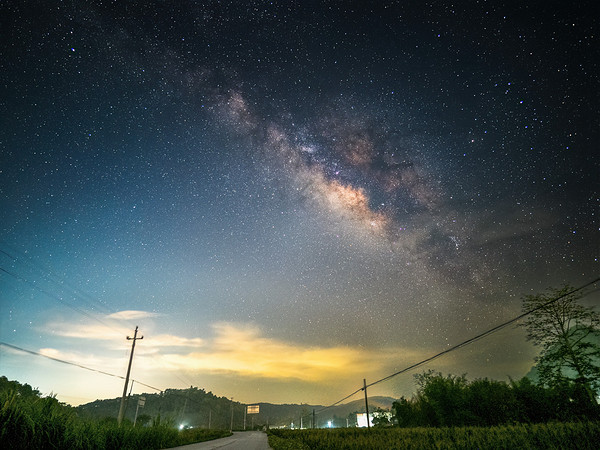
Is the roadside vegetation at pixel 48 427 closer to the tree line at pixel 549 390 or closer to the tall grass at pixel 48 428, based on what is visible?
the tall grass at pixel 48 428

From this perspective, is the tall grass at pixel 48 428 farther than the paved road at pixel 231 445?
No

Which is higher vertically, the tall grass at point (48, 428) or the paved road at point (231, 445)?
the tall grass at point (48, 428)

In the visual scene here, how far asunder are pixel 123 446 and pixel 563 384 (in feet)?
124

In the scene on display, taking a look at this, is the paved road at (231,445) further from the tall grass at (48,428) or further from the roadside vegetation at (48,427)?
the tall grass at (48,428)

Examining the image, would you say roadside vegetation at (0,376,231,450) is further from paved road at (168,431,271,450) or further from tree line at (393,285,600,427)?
tree line at (393,285,600,427)

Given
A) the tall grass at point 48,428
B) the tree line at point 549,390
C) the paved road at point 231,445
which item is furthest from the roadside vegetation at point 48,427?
the tree line at point 549,390

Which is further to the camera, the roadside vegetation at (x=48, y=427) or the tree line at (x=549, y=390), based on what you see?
the tree line at (x=549, y=390)

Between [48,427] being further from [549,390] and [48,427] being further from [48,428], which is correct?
[549,390]

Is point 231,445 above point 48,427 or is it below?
below

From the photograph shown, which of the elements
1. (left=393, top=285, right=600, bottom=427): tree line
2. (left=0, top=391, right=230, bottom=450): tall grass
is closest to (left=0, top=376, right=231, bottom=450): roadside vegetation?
(left=0, top=391, right=230, bottom=450): tall grass

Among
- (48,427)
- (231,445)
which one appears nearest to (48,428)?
(48,427)

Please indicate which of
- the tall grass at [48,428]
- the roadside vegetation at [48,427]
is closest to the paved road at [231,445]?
the roadside vegetation at [48,427]

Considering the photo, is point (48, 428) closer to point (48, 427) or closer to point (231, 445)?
point (48, 427)

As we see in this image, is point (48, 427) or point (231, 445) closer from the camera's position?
point (48, 427)
